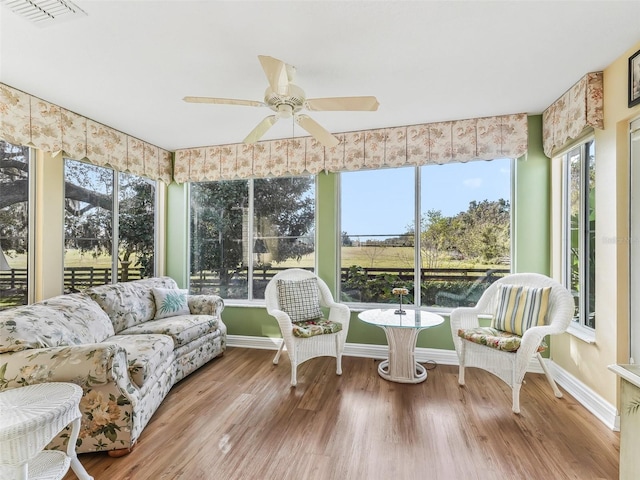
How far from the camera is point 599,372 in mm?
2312

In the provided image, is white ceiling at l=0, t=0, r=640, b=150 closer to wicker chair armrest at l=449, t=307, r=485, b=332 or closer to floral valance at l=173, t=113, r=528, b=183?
floral valance at l=173, t=113, r=528, b=183

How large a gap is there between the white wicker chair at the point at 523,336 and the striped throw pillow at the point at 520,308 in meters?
0.10

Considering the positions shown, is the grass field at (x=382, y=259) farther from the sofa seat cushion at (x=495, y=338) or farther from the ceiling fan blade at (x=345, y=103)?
the ceiling fan blade at (x=345, y=103)

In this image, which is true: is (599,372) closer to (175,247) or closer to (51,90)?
(175,247)

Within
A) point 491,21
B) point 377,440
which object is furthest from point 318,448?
point 491,21

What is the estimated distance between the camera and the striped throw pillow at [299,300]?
3172 mm

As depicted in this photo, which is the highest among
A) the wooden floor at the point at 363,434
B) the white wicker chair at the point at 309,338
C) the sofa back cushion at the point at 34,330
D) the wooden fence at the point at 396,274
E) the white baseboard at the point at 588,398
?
the wooden fence at the point at 396,274

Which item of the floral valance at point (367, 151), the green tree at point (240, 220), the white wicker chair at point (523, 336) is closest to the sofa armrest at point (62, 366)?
the green tree at point (240, 220)

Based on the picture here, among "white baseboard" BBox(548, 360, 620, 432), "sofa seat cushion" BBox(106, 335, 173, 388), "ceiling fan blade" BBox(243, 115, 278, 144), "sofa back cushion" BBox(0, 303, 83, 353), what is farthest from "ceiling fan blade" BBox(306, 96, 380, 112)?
"white baseboard" BBox(548, 360, 620, 432)

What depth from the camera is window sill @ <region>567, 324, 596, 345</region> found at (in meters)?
2.40

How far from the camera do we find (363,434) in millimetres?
2062

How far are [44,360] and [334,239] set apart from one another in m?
2.71

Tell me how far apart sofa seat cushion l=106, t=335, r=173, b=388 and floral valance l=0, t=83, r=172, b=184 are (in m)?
1.87

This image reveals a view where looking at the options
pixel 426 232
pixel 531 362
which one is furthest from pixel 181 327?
pixel 531 362
